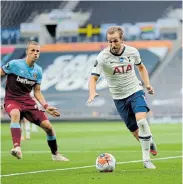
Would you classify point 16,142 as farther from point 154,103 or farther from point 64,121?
point 154,103

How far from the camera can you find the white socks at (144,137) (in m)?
11.3

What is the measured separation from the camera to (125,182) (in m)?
9.01

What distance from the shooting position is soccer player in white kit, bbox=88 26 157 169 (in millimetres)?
11258

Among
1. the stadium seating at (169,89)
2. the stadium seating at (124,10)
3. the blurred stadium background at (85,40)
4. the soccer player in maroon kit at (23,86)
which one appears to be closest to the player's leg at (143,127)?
the soccer player in maroon kit at (23,86)

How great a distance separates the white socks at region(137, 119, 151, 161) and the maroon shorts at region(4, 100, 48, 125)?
2.58 meters

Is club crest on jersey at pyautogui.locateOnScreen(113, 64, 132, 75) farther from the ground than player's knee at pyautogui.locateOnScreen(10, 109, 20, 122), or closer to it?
farther from the ground

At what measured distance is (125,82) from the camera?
1171 centimetres

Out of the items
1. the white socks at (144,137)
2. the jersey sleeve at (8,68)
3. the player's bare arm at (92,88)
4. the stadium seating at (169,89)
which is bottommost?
the stadium seating at (169,89)

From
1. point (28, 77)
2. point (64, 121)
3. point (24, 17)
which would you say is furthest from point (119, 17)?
point (28, 77)

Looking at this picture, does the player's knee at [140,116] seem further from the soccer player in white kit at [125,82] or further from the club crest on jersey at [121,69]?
the club crest on jersey at [121,69]

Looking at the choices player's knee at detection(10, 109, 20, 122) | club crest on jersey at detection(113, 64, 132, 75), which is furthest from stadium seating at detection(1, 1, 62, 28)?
club crest on jersey at detection(113, 64, 132, 75)

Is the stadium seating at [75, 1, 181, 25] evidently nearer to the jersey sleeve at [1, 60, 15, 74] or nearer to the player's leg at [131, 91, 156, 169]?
the jersey sleeve at [1, 60, 15, 74]

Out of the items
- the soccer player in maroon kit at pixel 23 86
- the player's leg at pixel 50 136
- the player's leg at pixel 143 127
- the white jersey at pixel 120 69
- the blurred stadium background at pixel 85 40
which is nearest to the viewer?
the player's leg at pixel 143 127

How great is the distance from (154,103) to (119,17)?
30.1ft
